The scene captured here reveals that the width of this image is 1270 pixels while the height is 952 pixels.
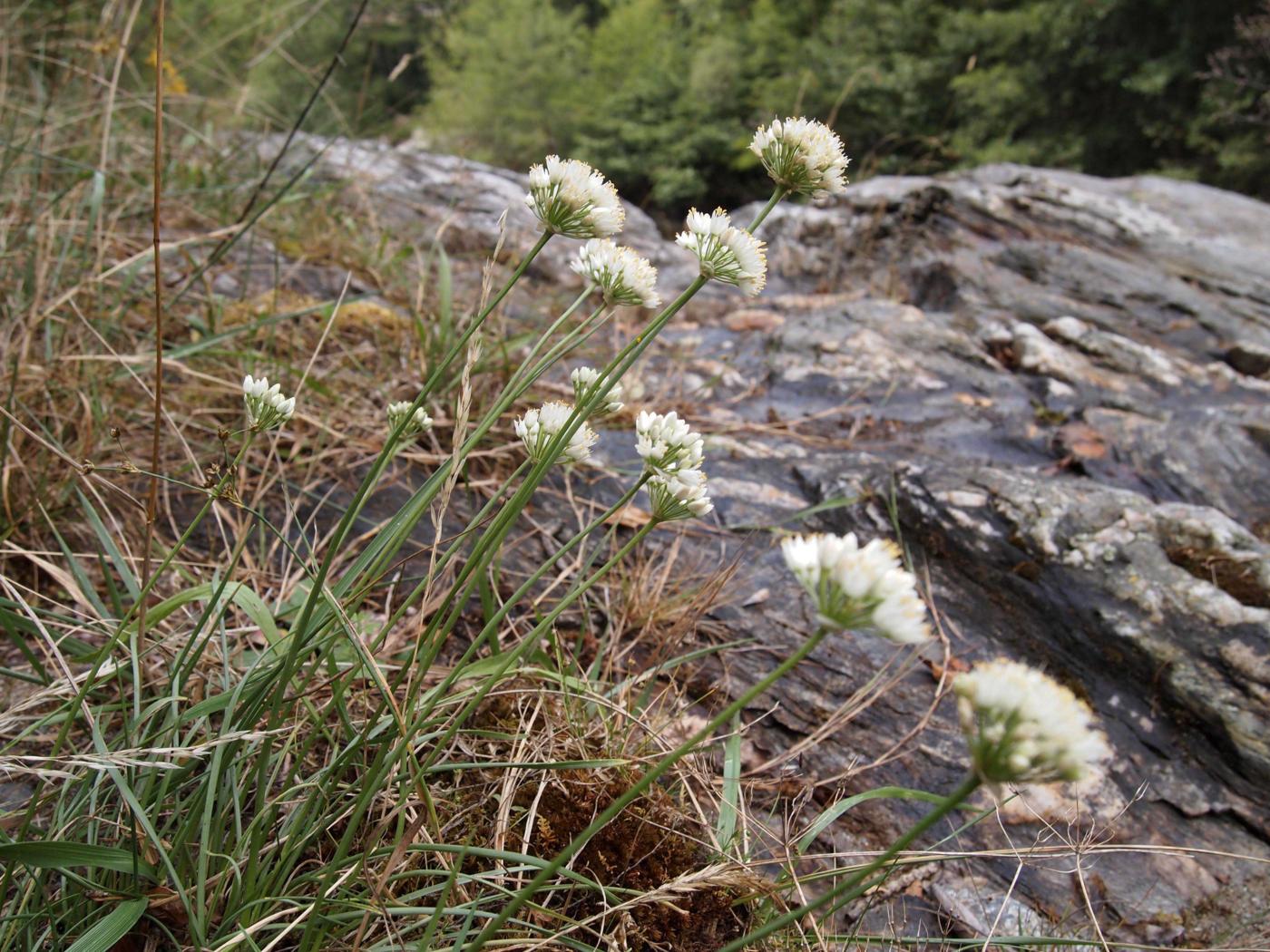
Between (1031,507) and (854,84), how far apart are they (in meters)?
8.96

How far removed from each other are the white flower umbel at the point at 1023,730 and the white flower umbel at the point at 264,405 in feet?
2.84

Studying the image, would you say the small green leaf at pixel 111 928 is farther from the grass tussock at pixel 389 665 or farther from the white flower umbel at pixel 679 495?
the white flower umbel at pixel 679 495

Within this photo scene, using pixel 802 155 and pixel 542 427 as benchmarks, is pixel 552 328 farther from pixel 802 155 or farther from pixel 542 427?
pixel 802 155

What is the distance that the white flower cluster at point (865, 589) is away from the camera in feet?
2.04

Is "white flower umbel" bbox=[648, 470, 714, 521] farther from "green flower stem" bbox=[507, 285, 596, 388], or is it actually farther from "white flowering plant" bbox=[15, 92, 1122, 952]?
"green flower stem" bbox=[507, 285, 596, 388]

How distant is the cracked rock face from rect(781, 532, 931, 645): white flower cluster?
63 centimetres

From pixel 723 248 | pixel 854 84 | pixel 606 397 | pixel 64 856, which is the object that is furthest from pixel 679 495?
pixel 854 84

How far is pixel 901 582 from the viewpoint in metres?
0.62

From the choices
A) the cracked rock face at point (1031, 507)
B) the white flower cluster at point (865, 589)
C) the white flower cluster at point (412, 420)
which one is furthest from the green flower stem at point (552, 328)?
the cracked rock face at point (1031, 507)

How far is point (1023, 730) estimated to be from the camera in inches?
21.9

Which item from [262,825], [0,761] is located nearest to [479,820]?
[262,825]

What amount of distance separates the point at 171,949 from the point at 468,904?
0.40 m

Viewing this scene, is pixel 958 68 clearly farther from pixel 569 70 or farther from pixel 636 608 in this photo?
pixel 636 608

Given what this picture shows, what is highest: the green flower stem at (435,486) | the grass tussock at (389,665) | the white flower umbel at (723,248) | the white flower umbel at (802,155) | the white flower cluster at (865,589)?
the white flower umbel at (802,155)
